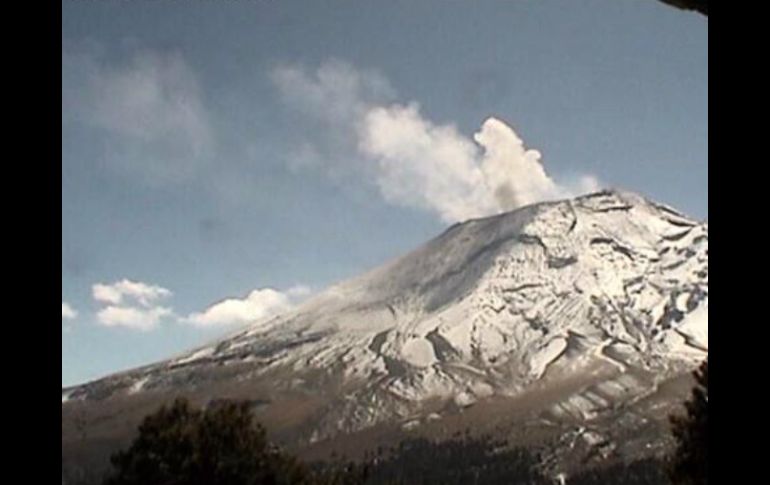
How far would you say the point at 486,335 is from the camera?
163875mm

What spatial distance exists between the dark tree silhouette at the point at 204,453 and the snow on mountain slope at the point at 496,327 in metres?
106

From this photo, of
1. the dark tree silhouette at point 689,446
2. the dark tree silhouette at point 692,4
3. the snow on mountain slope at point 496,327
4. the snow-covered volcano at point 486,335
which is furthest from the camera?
the snow on mountain slope at point 496,327

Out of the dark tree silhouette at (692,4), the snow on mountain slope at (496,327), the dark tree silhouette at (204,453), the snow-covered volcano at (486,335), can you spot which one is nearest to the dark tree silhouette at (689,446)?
the dark tree silhouette at (204,453)

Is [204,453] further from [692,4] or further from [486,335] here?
[486,335]

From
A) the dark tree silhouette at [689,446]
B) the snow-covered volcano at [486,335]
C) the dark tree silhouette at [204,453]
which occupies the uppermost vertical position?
the snow-covered volcano at [486,335]

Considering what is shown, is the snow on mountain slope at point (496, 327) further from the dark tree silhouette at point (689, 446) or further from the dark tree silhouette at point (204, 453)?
the dark tree silhouette at point (689, 446)

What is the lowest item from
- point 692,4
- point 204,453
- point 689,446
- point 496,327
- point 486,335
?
point 689,446

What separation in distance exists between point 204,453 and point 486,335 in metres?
147

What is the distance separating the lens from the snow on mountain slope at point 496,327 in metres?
138

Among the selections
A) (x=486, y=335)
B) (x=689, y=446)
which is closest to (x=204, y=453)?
(x=689, y=446)

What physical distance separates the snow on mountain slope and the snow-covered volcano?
271 millimetres
